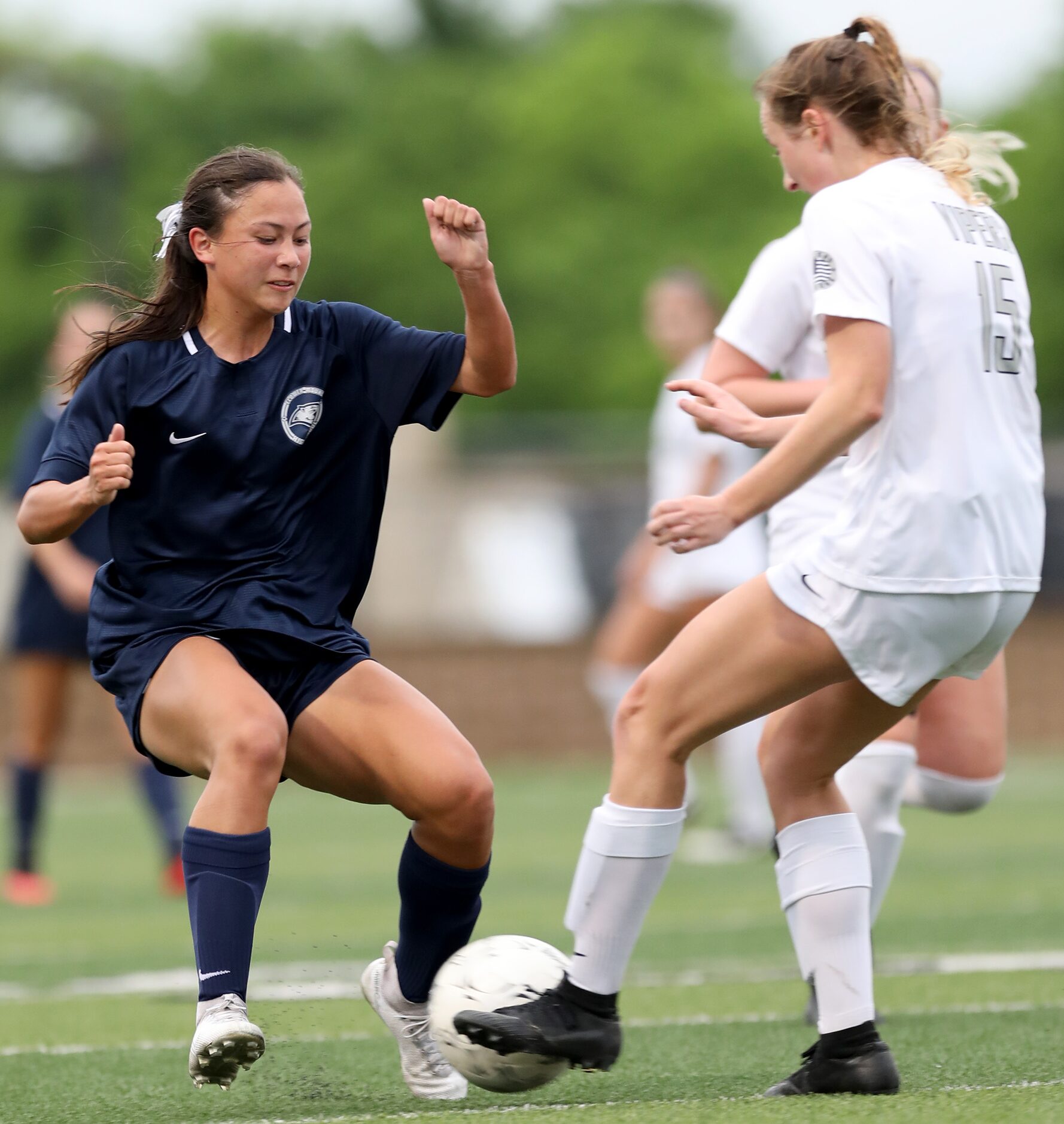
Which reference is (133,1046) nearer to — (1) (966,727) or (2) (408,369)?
(2) (408,369)

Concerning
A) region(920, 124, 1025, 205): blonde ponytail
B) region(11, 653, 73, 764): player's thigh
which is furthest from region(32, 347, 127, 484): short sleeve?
region(11, 653, 73, 764): player's thigh

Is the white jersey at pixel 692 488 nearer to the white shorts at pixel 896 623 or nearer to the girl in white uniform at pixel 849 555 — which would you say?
the girl in white uniform at pixel 849 555

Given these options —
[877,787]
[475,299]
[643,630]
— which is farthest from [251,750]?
[643,630]

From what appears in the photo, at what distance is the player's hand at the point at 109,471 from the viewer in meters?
3.77

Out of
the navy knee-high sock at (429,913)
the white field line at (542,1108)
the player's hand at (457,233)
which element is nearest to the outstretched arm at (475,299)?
the player's hand at (457,233)

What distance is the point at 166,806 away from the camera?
26.8ft

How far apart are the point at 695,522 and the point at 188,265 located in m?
1.40

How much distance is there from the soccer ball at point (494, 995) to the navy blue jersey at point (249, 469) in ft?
2.40

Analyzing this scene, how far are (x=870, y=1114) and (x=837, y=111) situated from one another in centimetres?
187

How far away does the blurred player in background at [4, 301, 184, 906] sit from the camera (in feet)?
26.7

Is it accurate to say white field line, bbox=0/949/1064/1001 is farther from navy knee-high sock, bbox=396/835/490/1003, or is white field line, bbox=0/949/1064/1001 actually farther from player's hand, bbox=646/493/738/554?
player's hand, bbox=646/493/738/554

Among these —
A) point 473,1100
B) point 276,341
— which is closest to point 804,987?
point 473,1100

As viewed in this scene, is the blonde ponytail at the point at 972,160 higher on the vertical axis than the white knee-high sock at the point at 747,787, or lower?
higher

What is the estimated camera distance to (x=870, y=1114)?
135 inches
